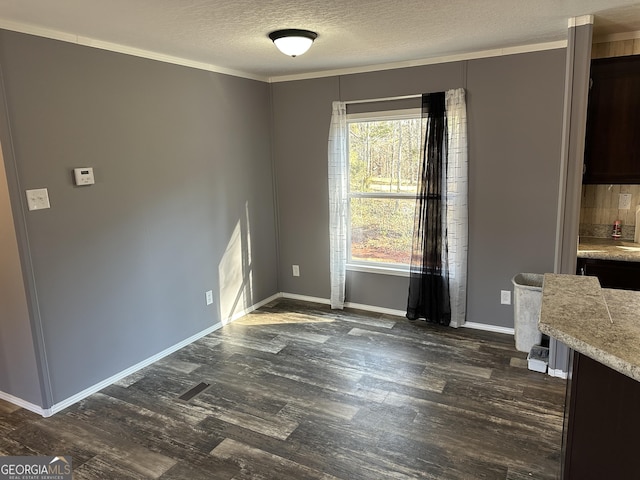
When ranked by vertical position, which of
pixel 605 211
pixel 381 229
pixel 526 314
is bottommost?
pixel 526 314

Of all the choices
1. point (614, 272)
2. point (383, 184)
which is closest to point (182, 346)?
point (383, 184)

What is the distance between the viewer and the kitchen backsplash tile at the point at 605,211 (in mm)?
3279

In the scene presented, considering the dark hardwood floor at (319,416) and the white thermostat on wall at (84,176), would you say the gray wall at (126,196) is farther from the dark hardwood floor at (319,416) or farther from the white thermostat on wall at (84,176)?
the dark hardwood floor at (319,416)

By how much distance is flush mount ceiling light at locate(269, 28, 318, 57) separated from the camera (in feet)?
8.98

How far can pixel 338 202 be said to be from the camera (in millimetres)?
4316

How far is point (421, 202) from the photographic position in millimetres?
3900

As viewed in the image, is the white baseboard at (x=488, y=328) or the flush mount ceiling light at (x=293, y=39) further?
the white baseboard at (x=488, y=328)

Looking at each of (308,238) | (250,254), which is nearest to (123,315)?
(250,254)

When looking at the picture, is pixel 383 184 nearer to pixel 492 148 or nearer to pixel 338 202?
pixel 338 202

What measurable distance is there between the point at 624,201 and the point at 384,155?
1.93 m

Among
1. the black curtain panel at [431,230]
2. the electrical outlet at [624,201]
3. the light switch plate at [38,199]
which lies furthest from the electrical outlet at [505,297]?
the light switch plate at [38,199]

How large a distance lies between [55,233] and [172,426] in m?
1.37

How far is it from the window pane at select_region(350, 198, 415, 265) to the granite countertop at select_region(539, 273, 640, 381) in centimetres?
226

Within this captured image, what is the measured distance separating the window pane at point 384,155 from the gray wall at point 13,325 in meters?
2.82
